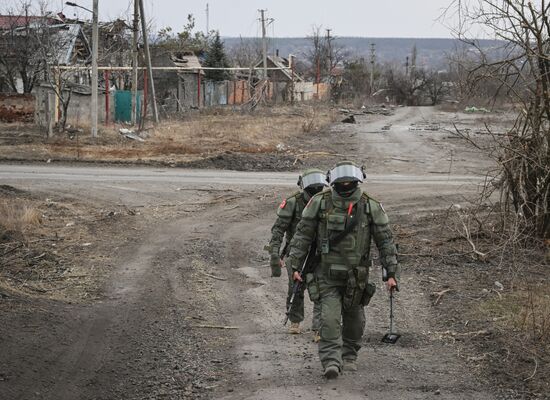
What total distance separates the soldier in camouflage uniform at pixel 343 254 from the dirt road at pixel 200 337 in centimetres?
32

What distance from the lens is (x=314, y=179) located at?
7.37m

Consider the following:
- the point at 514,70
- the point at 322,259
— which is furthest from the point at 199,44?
the point at 322,259

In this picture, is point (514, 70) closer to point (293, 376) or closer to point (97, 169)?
point (293, 376)

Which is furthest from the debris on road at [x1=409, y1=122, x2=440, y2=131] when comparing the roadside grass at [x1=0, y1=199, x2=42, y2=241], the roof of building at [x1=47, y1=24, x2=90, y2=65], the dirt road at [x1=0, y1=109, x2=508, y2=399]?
the roadside grass at [x1=0, y1=199, x2=42, y2=241]

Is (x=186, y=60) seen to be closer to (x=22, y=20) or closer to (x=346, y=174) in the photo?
(x=22, y=20)

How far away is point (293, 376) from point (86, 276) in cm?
458

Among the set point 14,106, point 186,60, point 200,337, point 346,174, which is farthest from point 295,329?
point 186,60

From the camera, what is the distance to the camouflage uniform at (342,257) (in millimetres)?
6309

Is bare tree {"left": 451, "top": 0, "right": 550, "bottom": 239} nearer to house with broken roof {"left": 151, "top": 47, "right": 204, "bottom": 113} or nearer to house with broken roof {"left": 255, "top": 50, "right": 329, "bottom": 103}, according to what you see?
house with broken roof {"left": 151, "top": 47, "right": 204, "bottom": 113}

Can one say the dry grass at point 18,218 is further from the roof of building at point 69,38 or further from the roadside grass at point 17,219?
the roof of building at point 69,38

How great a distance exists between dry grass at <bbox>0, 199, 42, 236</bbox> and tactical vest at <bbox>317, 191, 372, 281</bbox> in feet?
22.3

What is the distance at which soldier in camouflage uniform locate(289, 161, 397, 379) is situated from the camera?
6277 millimetres

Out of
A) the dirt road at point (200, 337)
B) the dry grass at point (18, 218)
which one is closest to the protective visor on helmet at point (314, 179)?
the dirt road at point (200, 337)

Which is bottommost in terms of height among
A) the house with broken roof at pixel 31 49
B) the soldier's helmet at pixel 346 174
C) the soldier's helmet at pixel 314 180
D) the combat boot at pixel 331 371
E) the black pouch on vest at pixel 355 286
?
the combat boot at pixel 331 371
